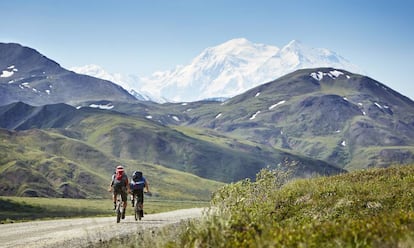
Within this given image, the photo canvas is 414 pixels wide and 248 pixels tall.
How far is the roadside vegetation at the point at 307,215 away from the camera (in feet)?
33.4

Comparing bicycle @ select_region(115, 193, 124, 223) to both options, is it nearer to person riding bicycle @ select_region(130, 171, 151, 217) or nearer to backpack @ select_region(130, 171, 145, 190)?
person riding bicycle @ select_region(130, 171, 151, 217)

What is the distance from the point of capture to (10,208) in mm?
169875

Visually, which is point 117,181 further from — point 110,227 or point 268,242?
point 268,242

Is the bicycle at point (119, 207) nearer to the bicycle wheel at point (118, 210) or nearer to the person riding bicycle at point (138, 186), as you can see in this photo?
the bicycle wheel at point (118, 210)

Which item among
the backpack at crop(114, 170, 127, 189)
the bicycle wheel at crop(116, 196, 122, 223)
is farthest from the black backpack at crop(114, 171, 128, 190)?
the bicycle wheel at crop(116, 196, 122, 223)

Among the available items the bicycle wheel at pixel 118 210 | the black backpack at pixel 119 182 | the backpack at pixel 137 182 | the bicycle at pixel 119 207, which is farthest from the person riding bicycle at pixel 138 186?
the black backpack at pixel 119 182

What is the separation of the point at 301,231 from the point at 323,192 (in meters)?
11.8

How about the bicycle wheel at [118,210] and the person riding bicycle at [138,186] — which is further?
the person riding bicycle at [138,186]

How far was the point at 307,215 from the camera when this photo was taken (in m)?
19.4

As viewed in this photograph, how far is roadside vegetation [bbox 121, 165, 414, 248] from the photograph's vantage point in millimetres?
10188

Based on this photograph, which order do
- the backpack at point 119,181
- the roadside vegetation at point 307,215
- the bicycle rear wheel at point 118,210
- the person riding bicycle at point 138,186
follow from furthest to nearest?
the person riding bicycle at point 138,186
the backpack at point 119,181
the bicycle rear wheel at point 118,210
the roadside vegetation at point 307,215

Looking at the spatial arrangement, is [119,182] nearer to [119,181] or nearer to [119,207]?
[119,181]

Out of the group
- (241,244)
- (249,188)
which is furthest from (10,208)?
(241,244)

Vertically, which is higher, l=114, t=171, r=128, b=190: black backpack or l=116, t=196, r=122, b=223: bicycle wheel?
l=114, t=171, r=128, b=190: black backpack
